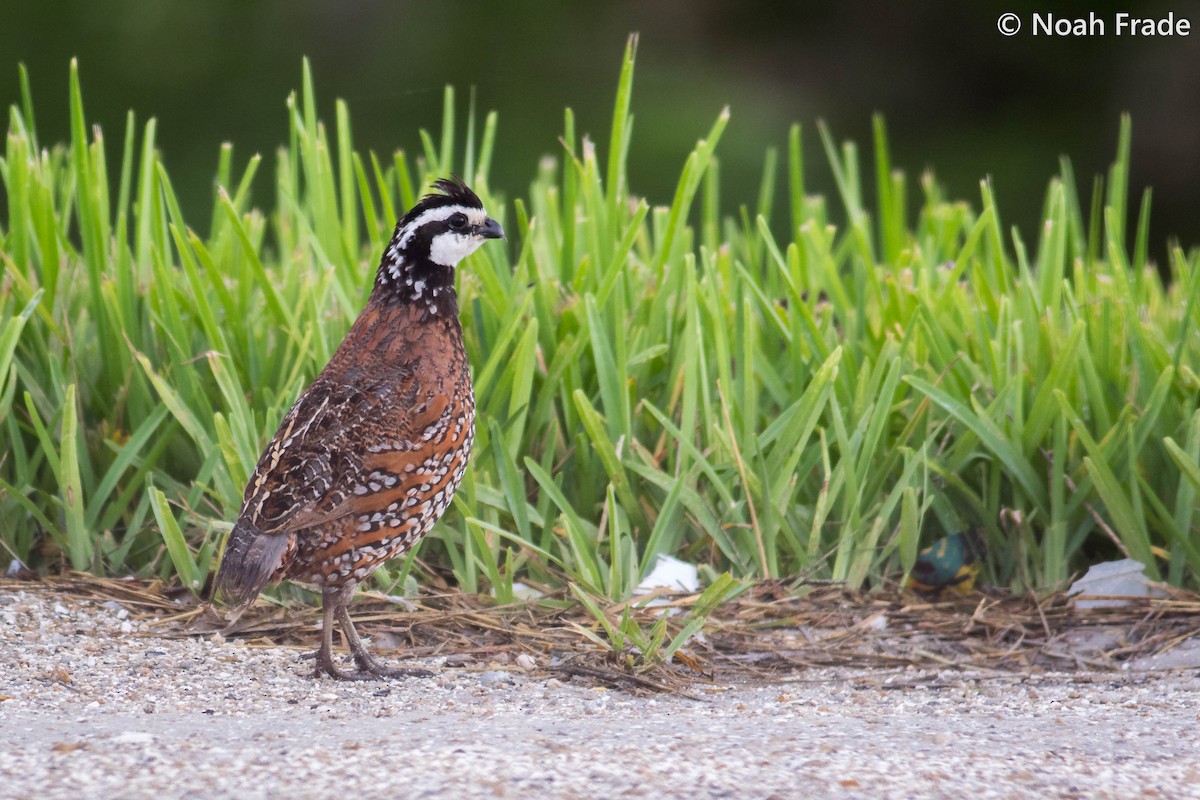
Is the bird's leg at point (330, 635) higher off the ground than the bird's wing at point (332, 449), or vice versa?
the bird's wing at point (332, 449)

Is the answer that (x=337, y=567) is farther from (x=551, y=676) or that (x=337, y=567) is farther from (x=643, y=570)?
(x=643, y=570)

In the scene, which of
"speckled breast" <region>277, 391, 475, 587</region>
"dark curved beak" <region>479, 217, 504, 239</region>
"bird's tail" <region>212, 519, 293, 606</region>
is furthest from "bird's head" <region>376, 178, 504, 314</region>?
"bird's tail" <region>212, 519, 293, 606</region>

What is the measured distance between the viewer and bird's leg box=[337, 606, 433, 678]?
8.75ft

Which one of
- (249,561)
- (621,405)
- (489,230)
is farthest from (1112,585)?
(249,561)

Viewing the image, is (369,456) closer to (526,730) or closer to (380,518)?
(380,518)

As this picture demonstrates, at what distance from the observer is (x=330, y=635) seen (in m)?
2.70

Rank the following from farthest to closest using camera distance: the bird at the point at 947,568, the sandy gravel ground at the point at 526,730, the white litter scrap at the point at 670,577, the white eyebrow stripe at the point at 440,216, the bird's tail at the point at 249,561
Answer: the bird at the point at 947,568, the white litter scrap at the point at 670,577, the white eyebrow stripe at the point at 440,216, the bird's tail at the point at 249,561, the sandy gravel ground at the point at 526,730

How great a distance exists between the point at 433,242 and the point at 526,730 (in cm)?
107

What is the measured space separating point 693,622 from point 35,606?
4.16ft

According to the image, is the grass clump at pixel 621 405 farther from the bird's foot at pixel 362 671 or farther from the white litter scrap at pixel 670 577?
the bird's foot at pixel 362 671

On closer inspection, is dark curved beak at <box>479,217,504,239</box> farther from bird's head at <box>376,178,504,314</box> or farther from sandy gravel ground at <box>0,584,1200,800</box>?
sandy gravel ground at <box>0,584,1200,800</box>

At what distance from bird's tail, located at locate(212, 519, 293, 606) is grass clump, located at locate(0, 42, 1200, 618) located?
33 cm

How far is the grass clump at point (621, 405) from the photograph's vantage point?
3066 mm

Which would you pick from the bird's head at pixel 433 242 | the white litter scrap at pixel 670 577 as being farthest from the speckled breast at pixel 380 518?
the white litter scrap at pixel 670 577
